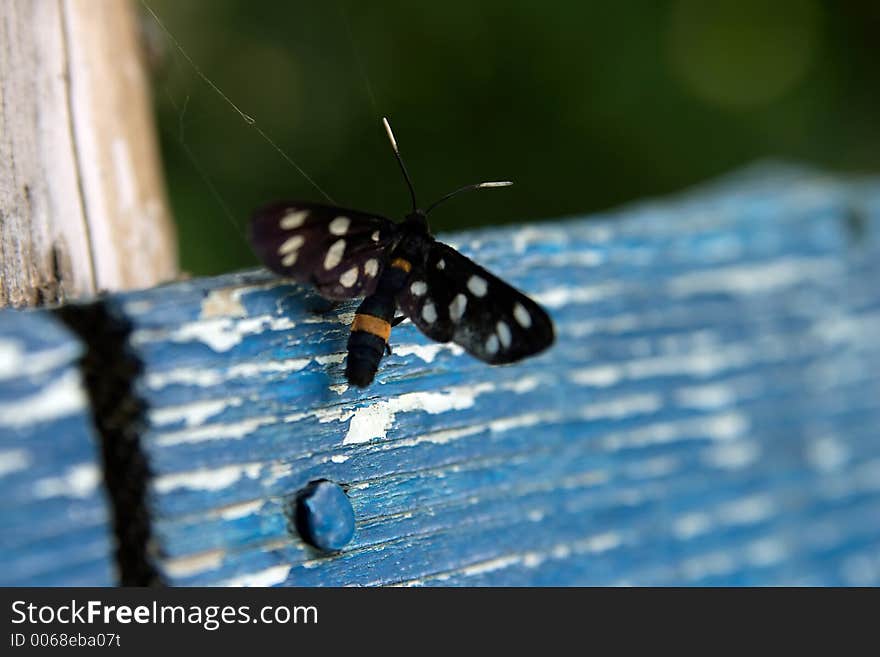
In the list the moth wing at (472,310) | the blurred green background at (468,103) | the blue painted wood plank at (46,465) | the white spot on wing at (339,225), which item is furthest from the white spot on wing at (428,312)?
the blurred green background at (468,103)

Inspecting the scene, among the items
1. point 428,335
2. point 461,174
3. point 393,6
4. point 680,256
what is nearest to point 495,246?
point 428,335

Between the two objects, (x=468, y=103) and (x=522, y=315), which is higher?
(x=468, y=103)

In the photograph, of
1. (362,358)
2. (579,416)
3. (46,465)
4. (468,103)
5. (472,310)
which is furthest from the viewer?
(468,103)

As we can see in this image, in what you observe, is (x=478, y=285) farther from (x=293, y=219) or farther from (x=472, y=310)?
(x=293, y=219)

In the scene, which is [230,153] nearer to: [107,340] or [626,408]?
[626,408]

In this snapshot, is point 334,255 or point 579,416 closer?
point 334,255

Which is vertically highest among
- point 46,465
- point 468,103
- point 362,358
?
point 468,103

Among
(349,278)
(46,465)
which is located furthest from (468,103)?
(46,465)

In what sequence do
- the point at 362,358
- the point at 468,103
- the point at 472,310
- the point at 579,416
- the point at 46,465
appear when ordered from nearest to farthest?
the point at 46,465, the point at 362,358, the point at 472,310, the point at 579,416, the point at 468,103
